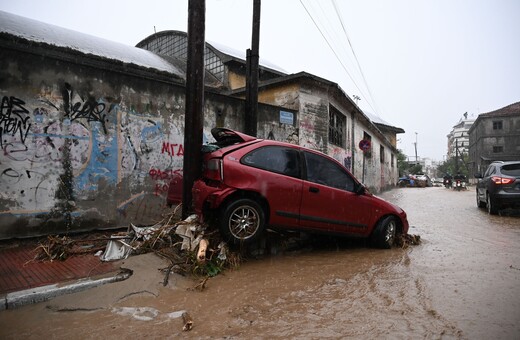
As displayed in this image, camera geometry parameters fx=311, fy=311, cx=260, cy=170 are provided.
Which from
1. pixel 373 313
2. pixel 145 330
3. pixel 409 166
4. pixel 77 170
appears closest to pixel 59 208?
pixel 77 170

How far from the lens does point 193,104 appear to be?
4965mm

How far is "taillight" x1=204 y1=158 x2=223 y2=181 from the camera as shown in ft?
14.0

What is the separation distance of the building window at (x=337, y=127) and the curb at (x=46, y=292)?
10.3 meters

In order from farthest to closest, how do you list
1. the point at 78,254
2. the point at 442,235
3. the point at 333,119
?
the point at 333,119 → the point at 442,235 → the point at 78,254

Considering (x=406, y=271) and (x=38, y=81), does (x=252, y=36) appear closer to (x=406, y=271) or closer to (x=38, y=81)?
(x=38, y=81)

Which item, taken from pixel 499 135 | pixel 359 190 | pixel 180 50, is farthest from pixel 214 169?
pixel 499 135

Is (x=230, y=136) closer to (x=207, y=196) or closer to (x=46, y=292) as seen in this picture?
(x=207, y=196)

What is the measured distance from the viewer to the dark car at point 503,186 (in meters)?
8.41

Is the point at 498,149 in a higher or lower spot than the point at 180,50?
lower

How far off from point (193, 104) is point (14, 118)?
2.77 meters

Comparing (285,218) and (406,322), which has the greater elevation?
(285,218)

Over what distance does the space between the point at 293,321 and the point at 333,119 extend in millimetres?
11076

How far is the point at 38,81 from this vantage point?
5.05 metres

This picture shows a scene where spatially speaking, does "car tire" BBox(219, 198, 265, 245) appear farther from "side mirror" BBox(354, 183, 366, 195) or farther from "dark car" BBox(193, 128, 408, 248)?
"side mirror" BBox(354, 183, 366, 195)
